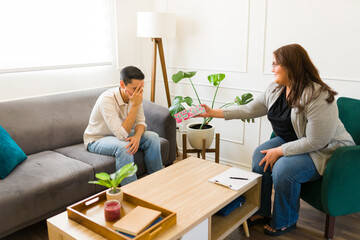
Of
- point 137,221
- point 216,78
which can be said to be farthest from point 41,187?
point 216,78

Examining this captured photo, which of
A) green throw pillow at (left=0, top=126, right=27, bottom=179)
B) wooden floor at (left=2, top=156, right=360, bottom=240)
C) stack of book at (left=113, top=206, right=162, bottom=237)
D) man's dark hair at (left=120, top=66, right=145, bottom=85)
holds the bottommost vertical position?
wooden floor at (left=2, top=156, right=360, bottom=240)

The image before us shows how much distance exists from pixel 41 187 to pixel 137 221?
847 millimetres

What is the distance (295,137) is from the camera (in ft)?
7.68

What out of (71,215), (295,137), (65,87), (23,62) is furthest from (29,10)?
(295,137)

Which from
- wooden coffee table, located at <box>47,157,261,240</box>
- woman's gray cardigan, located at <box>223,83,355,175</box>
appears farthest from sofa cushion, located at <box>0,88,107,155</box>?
woman's gray cardigan, located at <box>223,83,355,175</box>

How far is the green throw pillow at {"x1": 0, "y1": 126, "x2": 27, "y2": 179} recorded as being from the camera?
7.16ft

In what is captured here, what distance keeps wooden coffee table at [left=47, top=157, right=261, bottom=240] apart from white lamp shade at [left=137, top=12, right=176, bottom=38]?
1385 millimetres

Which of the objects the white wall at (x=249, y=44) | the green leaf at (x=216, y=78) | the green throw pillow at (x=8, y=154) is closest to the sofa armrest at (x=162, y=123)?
the green leaf at (x=216, y=78)

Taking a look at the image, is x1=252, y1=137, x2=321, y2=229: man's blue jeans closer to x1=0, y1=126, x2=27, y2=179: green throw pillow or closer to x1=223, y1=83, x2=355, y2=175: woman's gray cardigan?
x1=223, y1=83, x2=355, y2=175: woman's gray cardigan

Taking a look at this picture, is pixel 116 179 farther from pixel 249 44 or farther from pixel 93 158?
pixel 249 44

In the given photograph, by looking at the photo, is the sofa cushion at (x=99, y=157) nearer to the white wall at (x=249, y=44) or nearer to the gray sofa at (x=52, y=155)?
the gray sofa at (x=52, y=155)

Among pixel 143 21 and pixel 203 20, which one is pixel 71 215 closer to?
pixel 143 21

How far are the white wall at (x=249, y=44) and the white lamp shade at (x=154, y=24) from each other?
12.2 inches

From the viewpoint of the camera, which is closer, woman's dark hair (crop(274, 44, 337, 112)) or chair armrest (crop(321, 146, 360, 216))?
chair armrest (crop(321, 146, 360, 216))
